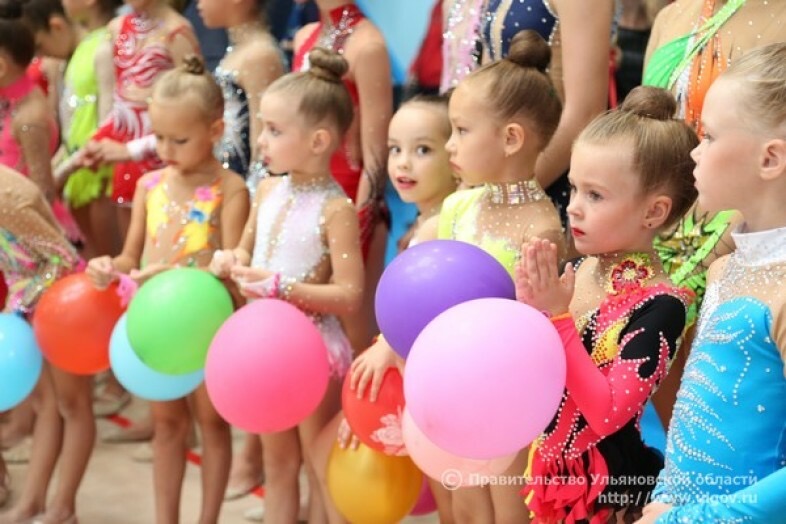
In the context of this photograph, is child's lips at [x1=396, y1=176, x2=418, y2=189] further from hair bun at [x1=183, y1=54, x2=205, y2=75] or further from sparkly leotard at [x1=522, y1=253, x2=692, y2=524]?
sparkly leotard at [x1=522, y1=253, x2=692, y2=524]

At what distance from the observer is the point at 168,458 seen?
318cm

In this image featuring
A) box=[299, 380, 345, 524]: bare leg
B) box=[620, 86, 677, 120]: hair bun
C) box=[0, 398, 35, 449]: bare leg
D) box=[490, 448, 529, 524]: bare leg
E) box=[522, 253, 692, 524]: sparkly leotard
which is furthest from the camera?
box=[0, 398, 35, 449]: bare leg

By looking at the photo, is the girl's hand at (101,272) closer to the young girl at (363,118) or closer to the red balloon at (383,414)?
the young girl at (363,118)

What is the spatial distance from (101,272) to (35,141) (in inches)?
34.9

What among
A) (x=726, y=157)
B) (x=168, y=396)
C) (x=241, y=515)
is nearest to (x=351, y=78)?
(x=168, y=396)

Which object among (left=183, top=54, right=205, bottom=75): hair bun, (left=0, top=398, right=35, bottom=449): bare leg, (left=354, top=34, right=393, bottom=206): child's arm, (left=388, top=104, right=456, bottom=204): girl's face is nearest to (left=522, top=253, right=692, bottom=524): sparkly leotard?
(left=388, top=104, right=456, bottom=204): girl's face

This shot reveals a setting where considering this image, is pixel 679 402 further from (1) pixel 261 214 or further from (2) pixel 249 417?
(1) pixel 261 214

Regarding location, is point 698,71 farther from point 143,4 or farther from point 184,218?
point 143,4

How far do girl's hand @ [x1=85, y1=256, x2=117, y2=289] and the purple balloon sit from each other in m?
1.05

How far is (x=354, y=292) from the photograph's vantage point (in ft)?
9.31

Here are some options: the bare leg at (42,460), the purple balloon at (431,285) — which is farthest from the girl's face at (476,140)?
the bare leg at (42,460)

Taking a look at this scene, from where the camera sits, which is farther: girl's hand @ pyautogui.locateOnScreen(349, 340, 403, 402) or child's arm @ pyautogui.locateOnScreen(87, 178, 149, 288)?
child's arm @ pyautogui.locateOnScreen(87, 178, 149, 288)

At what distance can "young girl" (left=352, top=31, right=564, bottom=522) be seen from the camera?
7.74 ft

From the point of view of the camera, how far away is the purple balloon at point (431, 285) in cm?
208
